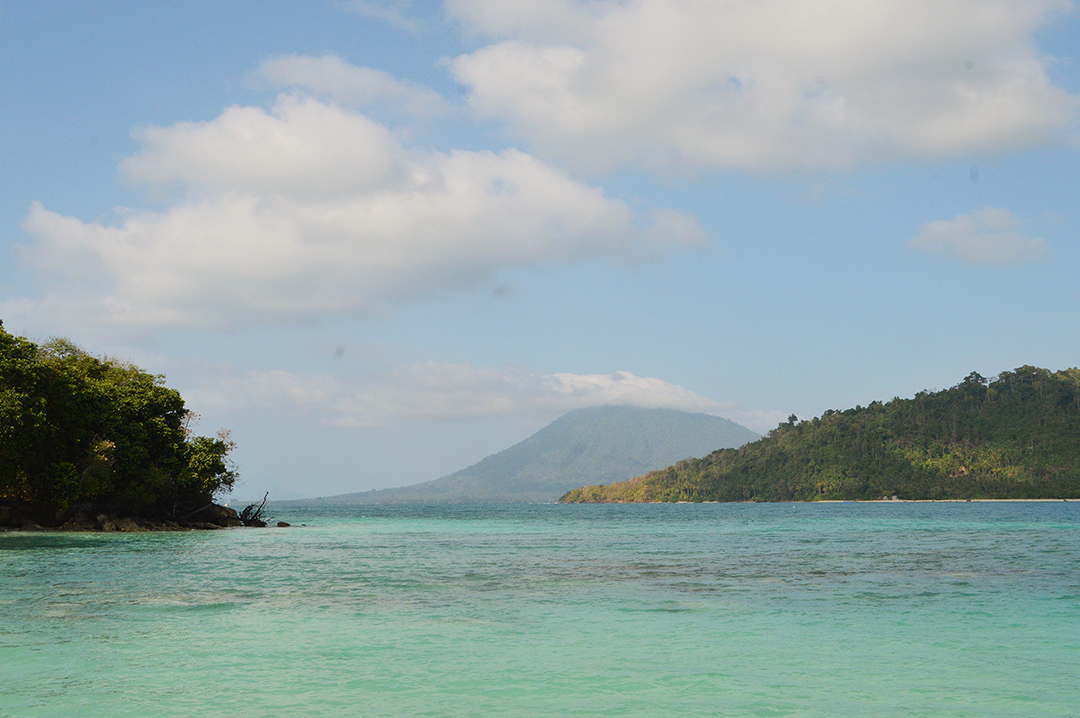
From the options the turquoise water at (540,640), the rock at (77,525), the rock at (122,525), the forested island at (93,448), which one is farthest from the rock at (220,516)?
Result: the turquoise water at (540,640)

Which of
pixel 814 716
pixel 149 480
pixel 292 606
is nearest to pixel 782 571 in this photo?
pixel 292 606

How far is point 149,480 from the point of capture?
2557 inches

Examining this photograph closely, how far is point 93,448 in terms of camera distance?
61.2 metres

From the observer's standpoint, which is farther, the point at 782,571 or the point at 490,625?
the point at 782,571

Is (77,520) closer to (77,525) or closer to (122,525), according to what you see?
(77,525)

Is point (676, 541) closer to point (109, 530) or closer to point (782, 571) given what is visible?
point (782, 571)

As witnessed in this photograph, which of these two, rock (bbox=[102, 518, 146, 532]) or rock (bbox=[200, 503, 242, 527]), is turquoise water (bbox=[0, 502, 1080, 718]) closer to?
rock (bbox=[102, 518, 146, 532])

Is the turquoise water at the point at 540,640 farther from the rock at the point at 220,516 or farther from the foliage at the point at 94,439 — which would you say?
the rock at the point at 220,516

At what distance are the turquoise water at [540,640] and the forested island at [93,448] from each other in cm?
2157

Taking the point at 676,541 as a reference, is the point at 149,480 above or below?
above

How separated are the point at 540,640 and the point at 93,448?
5515cm

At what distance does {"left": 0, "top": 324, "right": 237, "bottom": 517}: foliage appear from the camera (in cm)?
5312

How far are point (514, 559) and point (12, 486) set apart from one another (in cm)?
3991

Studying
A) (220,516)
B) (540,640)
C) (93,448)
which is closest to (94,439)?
(93,448)
